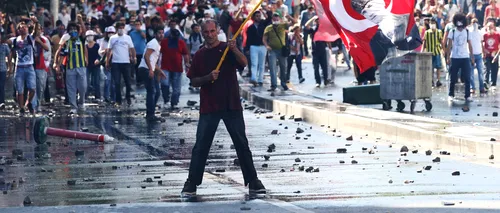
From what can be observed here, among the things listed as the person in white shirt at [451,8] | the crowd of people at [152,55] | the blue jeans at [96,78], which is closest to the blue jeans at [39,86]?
the crowd of people at [152,55]

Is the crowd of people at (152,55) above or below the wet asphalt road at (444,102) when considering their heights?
above

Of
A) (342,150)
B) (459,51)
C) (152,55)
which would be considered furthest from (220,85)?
(459,51)

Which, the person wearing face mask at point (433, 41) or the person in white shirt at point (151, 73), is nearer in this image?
the person in white shirt at point (151, 73)

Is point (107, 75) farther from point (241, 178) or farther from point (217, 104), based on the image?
point (217, 104)

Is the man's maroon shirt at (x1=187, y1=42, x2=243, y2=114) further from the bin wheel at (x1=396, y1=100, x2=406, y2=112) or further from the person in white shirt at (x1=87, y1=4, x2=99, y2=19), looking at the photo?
the person in white shirt at (x1=87, y1=4, x2=99, y2=19)

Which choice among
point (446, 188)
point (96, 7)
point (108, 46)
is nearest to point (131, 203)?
point (446, 188)

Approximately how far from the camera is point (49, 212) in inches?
420

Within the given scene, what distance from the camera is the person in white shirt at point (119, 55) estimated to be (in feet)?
Result: 87.0

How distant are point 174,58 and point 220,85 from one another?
42.2ft

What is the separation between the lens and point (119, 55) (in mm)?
26734

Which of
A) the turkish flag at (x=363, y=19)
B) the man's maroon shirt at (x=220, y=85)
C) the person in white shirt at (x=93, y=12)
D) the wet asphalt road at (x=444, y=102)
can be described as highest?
the turkish flag at (x=363, y=19)

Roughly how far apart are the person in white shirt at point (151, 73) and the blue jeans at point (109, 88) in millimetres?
3905

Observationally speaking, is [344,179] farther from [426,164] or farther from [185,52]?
[185,52]

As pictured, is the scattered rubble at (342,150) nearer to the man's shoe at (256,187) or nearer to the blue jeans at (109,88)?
the man's shoe at (256,187)
